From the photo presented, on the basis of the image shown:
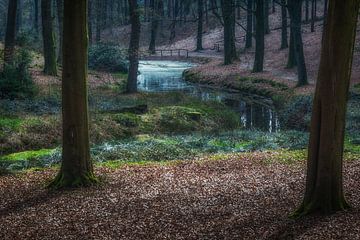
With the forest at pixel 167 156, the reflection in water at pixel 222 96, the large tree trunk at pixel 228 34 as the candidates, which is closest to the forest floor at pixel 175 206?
the forest at pixel 167 156

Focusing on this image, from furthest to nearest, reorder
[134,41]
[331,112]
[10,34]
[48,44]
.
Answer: [48,44] < [134,41] < [10,34] < [331,112]

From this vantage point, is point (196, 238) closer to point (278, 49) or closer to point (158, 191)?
point (158, 191)

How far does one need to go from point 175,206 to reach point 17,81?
50.4 ft

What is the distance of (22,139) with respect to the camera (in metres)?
17.5

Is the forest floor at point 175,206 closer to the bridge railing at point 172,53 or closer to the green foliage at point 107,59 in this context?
the green foliage at point 107,59

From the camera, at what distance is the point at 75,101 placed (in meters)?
11.1

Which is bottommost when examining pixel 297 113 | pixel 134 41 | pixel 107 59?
pixel 297 113

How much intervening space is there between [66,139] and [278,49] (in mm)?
40249

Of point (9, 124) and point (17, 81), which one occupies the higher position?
point (17, 81)

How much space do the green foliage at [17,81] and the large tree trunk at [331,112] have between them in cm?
1705

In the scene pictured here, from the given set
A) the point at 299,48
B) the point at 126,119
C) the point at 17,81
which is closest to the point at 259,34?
the point at 299,48

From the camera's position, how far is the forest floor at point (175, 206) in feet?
27.6

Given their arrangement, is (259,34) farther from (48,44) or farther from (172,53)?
(172,53)

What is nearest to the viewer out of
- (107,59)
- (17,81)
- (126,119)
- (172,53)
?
(126,119)
